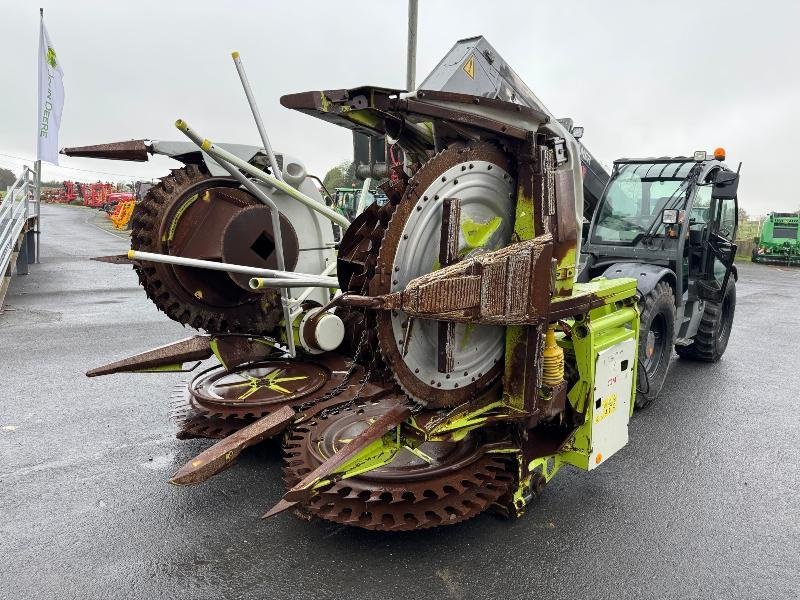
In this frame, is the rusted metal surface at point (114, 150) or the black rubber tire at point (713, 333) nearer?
the rusted metal surface at point (114, 150)

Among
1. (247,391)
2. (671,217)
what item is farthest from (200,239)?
(671,217)

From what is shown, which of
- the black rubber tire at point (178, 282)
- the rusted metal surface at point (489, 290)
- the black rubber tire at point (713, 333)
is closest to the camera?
the rusted metal surface at point (489, 290)

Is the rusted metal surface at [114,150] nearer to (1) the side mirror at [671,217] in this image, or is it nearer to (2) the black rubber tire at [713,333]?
(1) the side mirror at [671,217]

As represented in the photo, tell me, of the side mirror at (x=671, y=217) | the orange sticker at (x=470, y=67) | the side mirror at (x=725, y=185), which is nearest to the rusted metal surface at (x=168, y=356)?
the orange sticker at (x=470, y=67)

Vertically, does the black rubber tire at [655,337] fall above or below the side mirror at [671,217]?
below

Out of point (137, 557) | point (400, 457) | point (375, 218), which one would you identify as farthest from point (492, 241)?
point (137, 557)

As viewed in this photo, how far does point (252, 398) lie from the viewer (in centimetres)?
379

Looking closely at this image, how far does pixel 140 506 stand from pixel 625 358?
303cm

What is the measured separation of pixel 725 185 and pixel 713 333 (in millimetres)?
1886

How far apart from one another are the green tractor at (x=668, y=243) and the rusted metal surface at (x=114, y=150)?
397 cm

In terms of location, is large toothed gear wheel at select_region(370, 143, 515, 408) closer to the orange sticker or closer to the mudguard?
the orange sticker

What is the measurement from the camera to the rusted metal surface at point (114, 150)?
3.48 metres

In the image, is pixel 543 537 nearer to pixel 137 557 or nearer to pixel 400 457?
pixel 400 457

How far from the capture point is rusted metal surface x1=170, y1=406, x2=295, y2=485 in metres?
2.49
